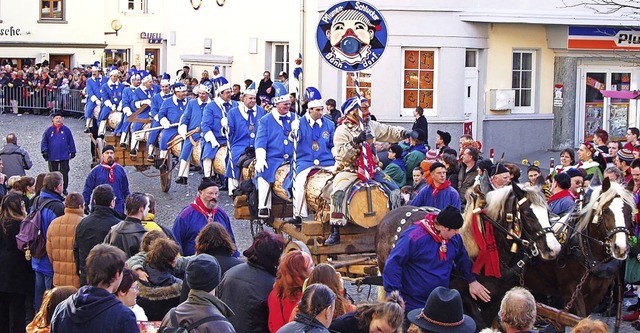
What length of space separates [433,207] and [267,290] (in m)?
3.69

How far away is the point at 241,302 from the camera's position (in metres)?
8.06

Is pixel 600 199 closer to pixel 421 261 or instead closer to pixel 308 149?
pixel 421 261

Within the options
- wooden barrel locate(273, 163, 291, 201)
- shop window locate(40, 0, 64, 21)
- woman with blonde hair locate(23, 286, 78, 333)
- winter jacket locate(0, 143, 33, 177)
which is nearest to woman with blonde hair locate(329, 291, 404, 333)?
woman with blonde hair locate(23, 286, 78, 333)

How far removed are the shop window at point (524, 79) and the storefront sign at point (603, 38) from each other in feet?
3.46

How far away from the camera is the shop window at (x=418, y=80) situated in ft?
84.9

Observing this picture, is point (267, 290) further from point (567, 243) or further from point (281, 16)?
point (281, 16)

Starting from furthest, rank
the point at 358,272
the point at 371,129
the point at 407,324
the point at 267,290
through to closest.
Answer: the point at 371,129
the point at 358,272
the point at 407,324
the point at 267,290

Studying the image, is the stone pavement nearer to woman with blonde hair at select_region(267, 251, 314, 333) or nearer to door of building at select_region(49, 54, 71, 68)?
woman with blonde hair at select_region(267, 251, 314, 333)

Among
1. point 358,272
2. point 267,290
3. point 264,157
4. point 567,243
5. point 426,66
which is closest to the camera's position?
point 267,290

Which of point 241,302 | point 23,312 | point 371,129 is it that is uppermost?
point 371,129

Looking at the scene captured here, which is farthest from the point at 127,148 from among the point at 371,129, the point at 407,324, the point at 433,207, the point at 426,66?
the point at 407,324

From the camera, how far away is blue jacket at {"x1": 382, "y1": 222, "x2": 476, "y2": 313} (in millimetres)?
9352

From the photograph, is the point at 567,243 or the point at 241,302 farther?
the point at 567,243

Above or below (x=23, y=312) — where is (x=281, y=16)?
above
